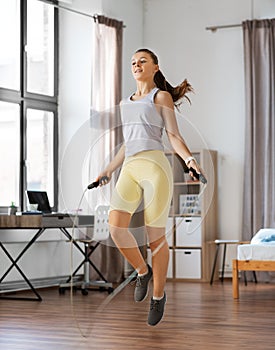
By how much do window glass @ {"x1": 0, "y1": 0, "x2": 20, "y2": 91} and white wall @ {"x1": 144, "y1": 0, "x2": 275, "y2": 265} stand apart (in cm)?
191

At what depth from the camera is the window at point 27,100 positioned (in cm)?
730

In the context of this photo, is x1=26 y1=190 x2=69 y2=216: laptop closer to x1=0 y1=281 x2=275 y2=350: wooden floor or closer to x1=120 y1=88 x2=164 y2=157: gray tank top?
x1=0 y1=281 x2=275 y2=350: wooden floor

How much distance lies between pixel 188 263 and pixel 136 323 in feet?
10.9

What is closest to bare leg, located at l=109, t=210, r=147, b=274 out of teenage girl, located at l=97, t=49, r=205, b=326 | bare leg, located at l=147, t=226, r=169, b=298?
teenage girl, located at l=97, t=49, r=205, b=326

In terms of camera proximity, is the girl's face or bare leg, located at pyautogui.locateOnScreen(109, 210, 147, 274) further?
the girl's face

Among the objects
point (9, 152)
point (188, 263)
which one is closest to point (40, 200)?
point (9, 152)

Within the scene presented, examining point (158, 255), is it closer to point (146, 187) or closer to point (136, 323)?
point (146, 187)

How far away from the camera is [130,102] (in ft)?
12.4

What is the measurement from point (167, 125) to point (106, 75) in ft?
14.1

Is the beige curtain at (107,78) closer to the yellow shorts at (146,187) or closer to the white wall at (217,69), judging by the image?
the white wall at (217,69)

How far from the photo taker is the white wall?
8.27 metres

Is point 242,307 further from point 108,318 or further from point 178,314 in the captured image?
point 108,318

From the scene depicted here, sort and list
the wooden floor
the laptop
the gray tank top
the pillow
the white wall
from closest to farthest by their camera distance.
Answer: the gray tank top → the wooden floor → the pillow → the laptop → the white wall

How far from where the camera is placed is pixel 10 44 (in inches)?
290
